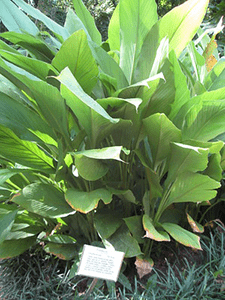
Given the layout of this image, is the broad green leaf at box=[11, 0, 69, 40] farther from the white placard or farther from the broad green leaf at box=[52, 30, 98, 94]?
the white placard

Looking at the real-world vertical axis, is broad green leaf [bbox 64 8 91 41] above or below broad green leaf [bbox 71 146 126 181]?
above

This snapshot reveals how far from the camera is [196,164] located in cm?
106

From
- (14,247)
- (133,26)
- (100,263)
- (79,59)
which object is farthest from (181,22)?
(14,247)

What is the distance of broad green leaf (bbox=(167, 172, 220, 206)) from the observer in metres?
1.08

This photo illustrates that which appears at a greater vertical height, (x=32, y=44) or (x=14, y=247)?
(x=32, y=44)

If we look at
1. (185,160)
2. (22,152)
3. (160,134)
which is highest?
(22,152)

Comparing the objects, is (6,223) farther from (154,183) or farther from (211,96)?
(211,96)

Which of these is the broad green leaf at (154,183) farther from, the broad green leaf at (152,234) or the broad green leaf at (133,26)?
the broad green leaf at (133,26)

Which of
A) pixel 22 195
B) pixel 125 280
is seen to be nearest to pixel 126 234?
pixel 125 280

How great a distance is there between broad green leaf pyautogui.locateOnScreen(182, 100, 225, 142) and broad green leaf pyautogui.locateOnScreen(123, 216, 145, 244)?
13.3 inches

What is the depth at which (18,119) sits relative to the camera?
3.52ft

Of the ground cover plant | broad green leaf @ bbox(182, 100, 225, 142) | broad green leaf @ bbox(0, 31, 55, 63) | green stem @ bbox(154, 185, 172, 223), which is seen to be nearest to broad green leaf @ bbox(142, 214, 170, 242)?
the ground cover plant

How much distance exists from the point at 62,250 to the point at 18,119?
490mm

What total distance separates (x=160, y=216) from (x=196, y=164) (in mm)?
327
